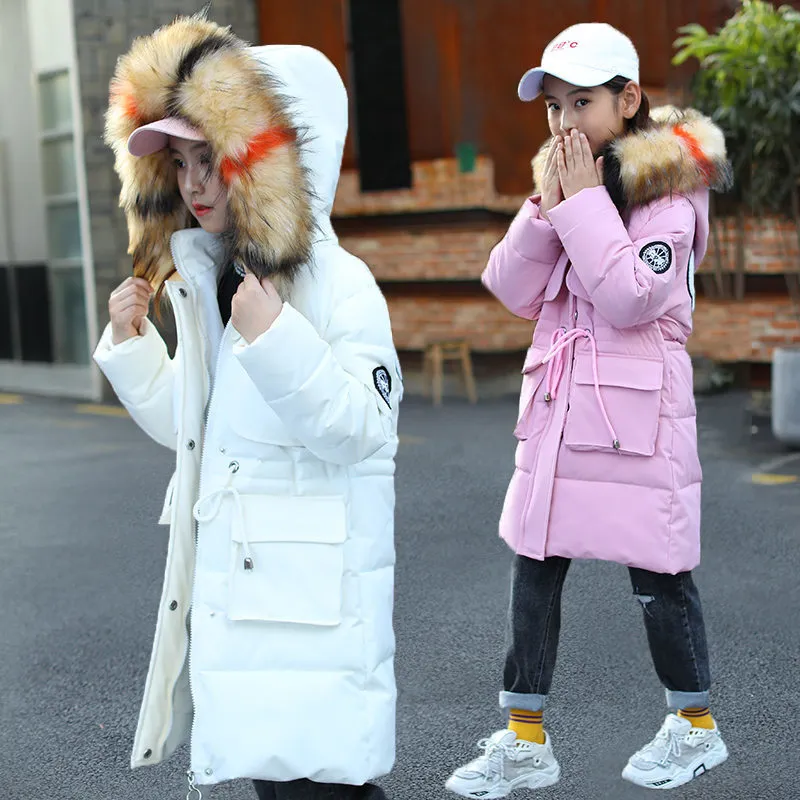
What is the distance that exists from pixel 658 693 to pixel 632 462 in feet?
3.48

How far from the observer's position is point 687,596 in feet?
9.05

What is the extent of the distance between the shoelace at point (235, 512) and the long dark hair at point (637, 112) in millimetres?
1252

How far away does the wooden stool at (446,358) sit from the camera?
8977mm

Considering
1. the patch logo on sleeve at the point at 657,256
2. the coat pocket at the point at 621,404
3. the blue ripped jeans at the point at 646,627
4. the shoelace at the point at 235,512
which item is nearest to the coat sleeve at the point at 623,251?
the patch logo on sleeve at the point at 657,256

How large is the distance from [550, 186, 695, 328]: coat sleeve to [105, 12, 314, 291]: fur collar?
74cm

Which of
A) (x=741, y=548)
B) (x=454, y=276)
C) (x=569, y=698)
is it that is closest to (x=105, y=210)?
(x=454, y=276)

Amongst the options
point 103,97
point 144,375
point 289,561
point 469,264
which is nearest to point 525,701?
point 289,561

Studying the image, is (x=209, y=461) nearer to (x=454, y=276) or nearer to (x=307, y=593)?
(x=307, y=593)

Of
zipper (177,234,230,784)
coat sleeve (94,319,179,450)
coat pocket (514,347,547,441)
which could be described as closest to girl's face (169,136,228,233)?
zipper (177,234,230,784)

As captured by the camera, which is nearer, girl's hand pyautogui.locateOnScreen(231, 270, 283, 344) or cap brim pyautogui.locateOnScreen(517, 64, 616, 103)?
girl's hand pyautogui.locateOnScreen(231, 270, 283, 344)

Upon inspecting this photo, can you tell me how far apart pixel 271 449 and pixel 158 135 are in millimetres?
608

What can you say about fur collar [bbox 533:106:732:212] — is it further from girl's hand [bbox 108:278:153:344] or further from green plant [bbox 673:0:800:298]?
green plant [bbox 673:0:800:298]

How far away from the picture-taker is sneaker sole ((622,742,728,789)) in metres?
2.79

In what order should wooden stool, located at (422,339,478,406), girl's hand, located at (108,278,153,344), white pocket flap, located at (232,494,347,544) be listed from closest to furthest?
white pocket flap, located at (232,494,347,544) → girl's hand, located at (108,278,153,344) → wooden stool, located at (422,339,478,406)
